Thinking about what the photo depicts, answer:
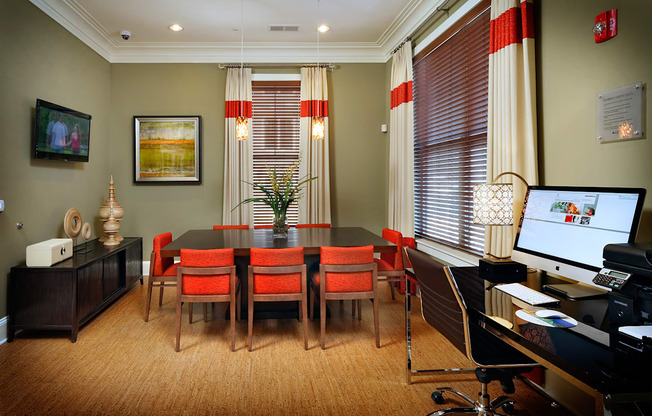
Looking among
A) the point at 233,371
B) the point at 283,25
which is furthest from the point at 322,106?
the point at 233,371

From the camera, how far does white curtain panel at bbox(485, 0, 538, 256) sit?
2.42 m

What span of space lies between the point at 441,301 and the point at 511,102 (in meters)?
1.49

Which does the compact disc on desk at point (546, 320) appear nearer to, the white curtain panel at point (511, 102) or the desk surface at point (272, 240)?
the white curtain panel at point (511, 102)

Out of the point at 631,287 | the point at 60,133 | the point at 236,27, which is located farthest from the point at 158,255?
the point at 631,287

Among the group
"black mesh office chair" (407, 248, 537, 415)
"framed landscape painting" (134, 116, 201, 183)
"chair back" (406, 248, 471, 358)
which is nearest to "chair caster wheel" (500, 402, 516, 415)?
"black mesh office chair" (407, 248, 537, 415)

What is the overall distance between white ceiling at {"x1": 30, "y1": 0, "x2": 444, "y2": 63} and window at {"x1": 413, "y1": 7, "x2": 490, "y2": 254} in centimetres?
55

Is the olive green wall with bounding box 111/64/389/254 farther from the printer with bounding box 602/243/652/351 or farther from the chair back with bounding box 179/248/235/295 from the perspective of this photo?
the printer with bounding box 602/243/652/351

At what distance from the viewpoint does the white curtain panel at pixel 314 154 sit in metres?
5.11

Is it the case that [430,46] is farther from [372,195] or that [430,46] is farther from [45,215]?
[45,215]

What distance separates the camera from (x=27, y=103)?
339 cm

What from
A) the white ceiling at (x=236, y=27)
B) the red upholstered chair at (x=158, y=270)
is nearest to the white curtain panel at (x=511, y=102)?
the white ceiling at (x=236, y=27)

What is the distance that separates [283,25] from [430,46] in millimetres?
1715

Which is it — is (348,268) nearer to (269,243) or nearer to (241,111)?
(269,243)

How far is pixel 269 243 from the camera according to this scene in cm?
337
